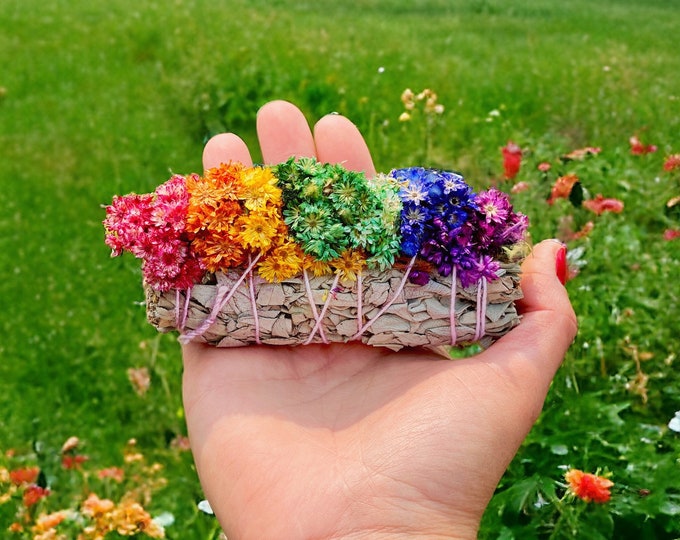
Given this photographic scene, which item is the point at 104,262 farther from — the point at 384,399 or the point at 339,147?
the point at 384,399

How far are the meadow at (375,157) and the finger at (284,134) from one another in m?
0.73

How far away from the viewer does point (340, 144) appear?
256 centimetres

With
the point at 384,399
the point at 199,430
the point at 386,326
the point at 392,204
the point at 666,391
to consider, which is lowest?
the point at 666,391

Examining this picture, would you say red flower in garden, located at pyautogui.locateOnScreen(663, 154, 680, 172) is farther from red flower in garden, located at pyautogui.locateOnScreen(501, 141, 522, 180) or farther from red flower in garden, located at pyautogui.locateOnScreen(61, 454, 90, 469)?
red flower in garden, located at pyautogui.locateOnScreen(61, 454, 90, 469)

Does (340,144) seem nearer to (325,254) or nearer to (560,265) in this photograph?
(325,254)

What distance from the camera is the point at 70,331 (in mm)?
4082

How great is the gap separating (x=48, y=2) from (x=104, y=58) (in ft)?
5.95

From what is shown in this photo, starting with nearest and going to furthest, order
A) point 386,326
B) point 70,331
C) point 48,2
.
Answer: point 386,326, point 70,331, point 48,2

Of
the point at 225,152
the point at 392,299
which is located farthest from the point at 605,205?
the point at 225,152

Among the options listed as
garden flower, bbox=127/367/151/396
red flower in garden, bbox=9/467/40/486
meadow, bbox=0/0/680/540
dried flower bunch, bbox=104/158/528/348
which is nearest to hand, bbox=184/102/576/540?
dried flower bunch, bbox=104/158/528/348

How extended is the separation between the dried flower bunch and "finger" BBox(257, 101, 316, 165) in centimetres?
45

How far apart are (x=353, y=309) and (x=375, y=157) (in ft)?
8.24

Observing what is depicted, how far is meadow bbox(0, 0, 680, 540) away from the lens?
259 cm

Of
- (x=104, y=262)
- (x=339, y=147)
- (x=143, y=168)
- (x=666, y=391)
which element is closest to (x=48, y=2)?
(x=143, y=168)
